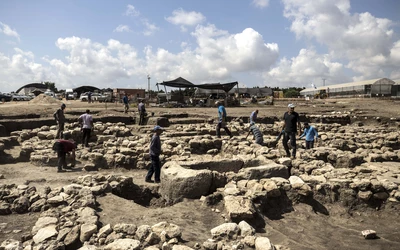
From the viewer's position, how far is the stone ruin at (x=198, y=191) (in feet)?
11.8

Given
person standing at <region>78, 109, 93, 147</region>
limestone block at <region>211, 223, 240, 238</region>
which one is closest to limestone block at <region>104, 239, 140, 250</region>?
limestone block at <region>211, 223, 240, 238</region>

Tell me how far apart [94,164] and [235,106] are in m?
22.1

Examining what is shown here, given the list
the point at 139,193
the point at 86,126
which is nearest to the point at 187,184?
the point at 139,193

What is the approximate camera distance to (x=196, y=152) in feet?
31.5

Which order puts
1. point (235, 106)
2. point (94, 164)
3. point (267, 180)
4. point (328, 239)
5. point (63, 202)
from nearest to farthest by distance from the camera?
point (328, 239), point (63, 202), point (267, 180), point (94, 164), point (235, 106)

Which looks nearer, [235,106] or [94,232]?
[94,232]

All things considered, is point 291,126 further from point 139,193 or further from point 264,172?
point 139,193

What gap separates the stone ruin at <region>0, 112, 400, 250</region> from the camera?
360cm

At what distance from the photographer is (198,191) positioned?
5.35 metres

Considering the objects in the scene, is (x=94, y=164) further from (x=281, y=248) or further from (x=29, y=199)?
(x=281, y=248)

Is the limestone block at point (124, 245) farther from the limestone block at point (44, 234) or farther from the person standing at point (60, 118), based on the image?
the person standing at point (60, 118)

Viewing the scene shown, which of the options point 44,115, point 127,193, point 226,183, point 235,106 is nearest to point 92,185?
point 127,193

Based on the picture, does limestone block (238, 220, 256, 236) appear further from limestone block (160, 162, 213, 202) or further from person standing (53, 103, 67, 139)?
person standing (53, 103, 67, 139)

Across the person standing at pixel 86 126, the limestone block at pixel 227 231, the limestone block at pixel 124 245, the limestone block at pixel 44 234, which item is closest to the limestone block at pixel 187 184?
the limestone block at pixel 227 231
